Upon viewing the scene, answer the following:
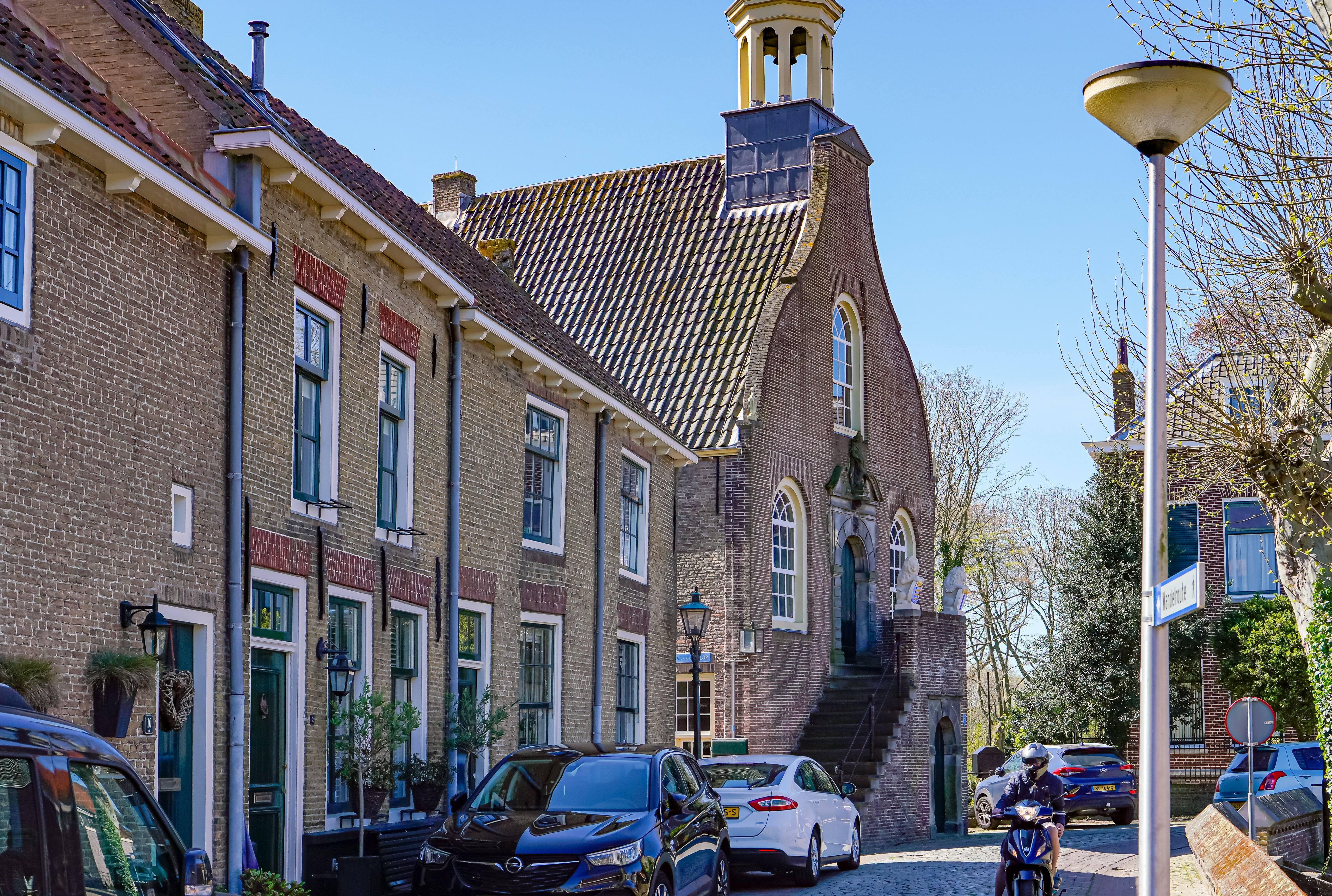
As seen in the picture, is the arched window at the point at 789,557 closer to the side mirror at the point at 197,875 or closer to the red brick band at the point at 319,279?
the red brick band at the point at 319,279

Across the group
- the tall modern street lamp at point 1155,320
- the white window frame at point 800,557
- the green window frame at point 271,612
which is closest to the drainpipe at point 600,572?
the green window frame at point 271,612

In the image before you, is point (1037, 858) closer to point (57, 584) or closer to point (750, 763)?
point (750, 763)

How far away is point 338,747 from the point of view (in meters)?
14.6

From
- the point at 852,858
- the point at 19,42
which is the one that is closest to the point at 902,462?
the point at 852,858

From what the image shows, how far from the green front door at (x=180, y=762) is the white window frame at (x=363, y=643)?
7.94 feet

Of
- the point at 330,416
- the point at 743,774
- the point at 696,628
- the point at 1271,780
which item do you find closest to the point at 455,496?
the point at 330,416

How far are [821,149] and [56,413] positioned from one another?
74.9 ft

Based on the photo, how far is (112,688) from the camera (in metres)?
10.8

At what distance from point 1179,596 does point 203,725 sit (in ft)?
27.2

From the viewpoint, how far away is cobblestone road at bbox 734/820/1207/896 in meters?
17.0

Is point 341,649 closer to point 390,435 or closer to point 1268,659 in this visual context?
point 390,435

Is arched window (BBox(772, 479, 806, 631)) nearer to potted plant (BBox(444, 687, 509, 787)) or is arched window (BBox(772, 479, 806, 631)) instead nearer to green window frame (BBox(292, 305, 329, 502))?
potted plant (BBox(444, 687, 509, 787))

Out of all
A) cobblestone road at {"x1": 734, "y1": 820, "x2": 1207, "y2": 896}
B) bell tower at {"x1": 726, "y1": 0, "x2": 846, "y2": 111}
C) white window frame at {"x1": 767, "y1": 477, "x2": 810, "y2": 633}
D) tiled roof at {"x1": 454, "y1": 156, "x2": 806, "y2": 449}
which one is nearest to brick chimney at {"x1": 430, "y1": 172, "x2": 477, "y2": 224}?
tiled roof at {"x1": 454, "y1": 156, "x2": 806, "y2": 449}

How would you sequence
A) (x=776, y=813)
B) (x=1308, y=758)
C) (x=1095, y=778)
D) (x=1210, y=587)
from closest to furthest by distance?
(x=776, y=813)
(x=1308, y=758)
(x=1095, y=778)
(x=1210, y=587)
